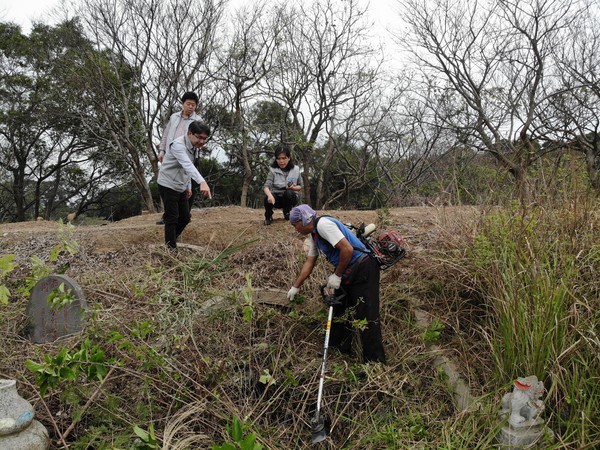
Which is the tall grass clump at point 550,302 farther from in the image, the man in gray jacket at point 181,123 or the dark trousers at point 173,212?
the man in gray jacket at point 181,123

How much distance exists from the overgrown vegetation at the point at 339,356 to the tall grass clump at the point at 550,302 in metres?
0.01

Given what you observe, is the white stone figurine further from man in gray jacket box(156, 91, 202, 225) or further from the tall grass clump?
man in gray jacket box(156, 91, 202, 225)

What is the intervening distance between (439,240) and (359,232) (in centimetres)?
122

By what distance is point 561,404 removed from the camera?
2.74m

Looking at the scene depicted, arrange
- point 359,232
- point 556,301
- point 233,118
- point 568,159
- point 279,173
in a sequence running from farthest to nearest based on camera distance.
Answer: point 233,118, point 279,173, point 568,159, point 359,232, point 556,301

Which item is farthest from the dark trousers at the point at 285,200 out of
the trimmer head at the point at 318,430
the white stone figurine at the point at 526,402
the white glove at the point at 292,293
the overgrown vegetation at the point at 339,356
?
the white stone figurine at the point at 526,402

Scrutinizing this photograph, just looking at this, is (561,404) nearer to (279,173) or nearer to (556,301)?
(556,301)

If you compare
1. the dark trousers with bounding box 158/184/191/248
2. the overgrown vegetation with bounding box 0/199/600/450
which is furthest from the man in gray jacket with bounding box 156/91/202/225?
the overgrown vegetation with bounding box 0/199/600/450

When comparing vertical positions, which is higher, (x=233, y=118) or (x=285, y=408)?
(x=233, y=118)

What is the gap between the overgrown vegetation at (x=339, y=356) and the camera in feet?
8.94

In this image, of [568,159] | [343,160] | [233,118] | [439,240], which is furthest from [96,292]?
[343,160]

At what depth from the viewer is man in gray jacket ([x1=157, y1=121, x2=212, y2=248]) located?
4.39 m

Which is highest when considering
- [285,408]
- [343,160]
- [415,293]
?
[343,160]

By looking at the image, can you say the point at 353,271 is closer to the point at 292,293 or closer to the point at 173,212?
the point at 292,293
